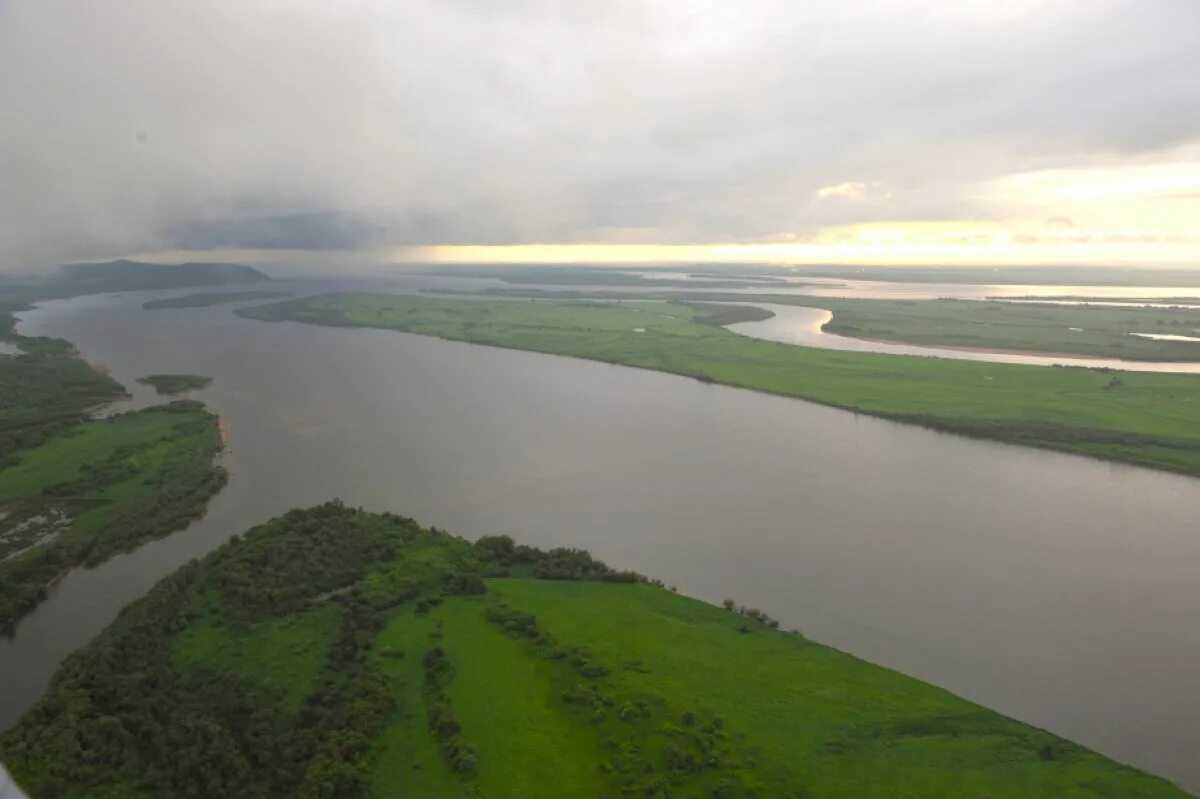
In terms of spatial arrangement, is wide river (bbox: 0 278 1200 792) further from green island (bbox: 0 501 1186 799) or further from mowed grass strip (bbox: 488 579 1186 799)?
green island (bbox: 0 501 1186 799)

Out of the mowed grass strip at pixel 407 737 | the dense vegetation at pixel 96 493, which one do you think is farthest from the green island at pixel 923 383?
the dense vegetation at pixel 96 493

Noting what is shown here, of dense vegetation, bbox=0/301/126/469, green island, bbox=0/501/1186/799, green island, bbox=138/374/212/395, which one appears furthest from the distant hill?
green island, bbox=0/501/1186/799

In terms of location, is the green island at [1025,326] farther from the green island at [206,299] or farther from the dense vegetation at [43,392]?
the green island at [206,299]

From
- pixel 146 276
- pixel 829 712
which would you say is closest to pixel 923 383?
pixel 829 712

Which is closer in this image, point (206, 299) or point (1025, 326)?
point (1025, 326)

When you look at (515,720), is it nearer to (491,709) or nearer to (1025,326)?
(491,709)

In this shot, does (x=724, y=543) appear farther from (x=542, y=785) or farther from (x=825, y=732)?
(x=542, y=785)

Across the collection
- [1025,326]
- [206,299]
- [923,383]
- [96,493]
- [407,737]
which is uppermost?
[1025,326]
